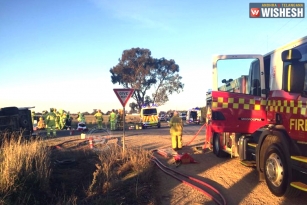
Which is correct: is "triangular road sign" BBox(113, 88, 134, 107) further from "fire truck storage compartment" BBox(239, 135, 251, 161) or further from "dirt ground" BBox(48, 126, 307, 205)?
"fire truck storage compartment" BBox(239, 135, 251, 161)

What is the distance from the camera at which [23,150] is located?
26.1 ft

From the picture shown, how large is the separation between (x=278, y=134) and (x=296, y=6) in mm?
11939

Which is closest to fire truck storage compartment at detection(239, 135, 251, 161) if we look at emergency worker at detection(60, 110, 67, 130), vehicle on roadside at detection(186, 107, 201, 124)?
emergency worker at detection(60, 110, 67, 130)

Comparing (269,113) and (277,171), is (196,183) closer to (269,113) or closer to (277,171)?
(277,171)

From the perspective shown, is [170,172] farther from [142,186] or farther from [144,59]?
[144,59]

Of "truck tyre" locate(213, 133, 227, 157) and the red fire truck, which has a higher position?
the red fire truck

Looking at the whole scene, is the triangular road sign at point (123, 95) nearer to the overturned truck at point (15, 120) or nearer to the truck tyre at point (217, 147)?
the truck tyre at point (217, 147)

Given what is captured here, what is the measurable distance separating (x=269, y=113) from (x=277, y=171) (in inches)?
52.8

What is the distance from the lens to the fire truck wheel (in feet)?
19.5

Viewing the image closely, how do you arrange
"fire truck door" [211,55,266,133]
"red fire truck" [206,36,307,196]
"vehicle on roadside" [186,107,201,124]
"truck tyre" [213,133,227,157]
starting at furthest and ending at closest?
"vehicle on roadside" [186,107,201,124]
"truck tyre" [213,133,227,157]
"fire truck door" [211,55,266,133]
"red fire truck" [206,36,307,196]

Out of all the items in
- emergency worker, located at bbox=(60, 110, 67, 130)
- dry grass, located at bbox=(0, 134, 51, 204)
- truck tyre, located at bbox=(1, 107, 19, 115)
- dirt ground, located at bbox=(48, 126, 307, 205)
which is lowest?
dirt ground, located at bbox=(48, 126, 307, 205)

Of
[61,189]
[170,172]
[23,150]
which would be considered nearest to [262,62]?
[170,172]

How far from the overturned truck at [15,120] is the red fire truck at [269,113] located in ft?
26.8

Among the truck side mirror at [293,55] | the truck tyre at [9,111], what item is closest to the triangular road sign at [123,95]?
the truck tyre at [9,111]
